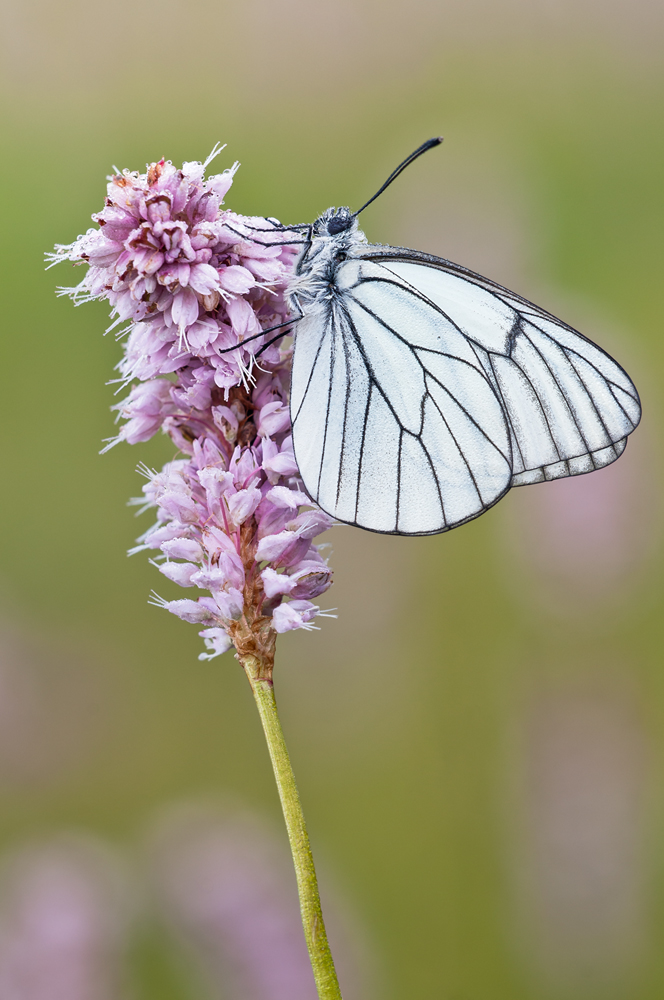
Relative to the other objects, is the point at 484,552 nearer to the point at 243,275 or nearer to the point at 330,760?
the point at 330,760

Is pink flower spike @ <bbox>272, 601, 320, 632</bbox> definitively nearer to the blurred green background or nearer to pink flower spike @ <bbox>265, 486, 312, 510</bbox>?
pink flower spike @ <bbox>265, 486, 312, 510</bbox>

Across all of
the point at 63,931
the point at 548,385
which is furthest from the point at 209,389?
the point at 63,931

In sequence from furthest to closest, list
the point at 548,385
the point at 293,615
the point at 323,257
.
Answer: the point at 548,385
the point at 323,257
the point at 293,615

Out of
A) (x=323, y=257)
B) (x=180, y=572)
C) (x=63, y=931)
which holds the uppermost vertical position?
(x=323, y=257)

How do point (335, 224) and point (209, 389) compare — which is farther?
point (335, 224)

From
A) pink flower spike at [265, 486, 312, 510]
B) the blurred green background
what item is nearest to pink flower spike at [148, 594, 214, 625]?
pink flower spike at [265, 486, 312, 510]

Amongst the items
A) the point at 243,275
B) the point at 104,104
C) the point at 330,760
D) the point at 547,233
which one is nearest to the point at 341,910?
the point at 330,760

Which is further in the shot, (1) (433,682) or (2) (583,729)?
(1) (433,682)

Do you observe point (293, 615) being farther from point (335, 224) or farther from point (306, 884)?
point (335, 224)
